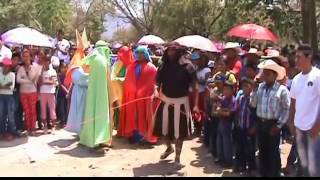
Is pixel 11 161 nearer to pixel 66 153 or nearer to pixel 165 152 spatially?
pixel 66 153

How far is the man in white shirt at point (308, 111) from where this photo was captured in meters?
5.70

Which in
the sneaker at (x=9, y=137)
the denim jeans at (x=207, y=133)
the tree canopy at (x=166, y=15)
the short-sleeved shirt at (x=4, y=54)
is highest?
the tree canopy at (x=166, y=15)

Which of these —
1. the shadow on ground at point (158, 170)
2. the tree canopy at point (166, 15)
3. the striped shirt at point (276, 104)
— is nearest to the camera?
the striped shirt at point (276, 104)

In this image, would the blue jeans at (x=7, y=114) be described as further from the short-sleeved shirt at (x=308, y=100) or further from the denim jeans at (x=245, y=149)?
the short-sleeved shirt at (x=308, y=100)

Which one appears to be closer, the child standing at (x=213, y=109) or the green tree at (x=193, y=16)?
the child standing at (x=213, y=109)

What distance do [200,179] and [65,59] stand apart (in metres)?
6.33

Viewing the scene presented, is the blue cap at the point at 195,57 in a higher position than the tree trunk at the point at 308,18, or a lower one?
lower

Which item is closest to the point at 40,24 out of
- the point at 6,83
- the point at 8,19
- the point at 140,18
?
the point at 8,19

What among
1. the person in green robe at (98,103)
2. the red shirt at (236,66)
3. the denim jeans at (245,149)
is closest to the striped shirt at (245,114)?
the denim jeans at (245,149)

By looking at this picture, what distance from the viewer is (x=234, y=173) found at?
747cm

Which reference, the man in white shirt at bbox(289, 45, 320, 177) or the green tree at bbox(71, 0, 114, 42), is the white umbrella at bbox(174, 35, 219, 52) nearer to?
the man in white shirt at bbox(289, 45, 320, 177)

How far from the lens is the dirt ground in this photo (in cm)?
756

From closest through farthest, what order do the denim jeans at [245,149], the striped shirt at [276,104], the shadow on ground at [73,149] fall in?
the striped shirt at [276,104], the denim jeans at [245,149], the shadow on ground at [73,149]

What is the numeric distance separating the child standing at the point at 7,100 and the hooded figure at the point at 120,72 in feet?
6.17
